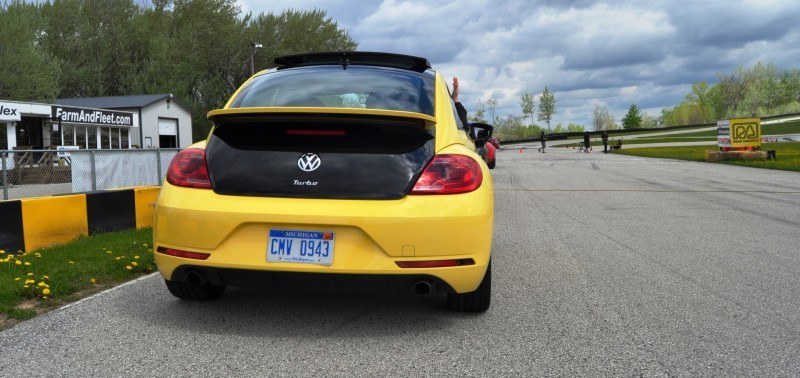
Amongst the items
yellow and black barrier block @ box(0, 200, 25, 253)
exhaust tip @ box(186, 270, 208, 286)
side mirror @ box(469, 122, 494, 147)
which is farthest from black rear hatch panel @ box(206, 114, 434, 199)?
yellow and black barrier block @ box(0, 200, 25, 253)

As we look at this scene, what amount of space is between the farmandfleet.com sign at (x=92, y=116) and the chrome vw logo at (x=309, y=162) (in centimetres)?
2972

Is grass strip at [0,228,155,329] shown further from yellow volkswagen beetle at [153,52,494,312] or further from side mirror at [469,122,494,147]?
side mirror at [469,122,494,147]

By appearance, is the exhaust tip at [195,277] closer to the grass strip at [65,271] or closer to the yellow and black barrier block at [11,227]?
Answer: the grass strip at [65,271]

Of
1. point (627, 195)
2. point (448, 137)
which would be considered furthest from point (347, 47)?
point (448, 137)

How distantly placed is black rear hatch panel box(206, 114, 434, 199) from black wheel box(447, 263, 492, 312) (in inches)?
35.1

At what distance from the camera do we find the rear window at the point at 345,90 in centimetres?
362

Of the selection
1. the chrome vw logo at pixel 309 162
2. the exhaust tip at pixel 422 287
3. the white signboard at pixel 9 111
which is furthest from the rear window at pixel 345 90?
the white signboard at pixel 9 111

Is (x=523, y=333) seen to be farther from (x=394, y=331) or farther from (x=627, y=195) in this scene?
(x=627, y=195)

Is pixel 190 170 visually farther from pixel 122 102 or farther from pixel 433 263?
pixel 122 102

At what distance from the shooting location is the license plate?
2996 millimetres

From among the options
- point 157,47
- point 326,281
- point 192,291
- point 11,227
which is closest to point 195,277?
point 192,291

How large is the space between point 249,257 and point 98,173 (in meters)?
7.76

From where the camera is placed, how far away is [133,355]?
2.92 meters

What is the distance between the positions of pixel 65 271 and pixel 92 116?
98.3 feet
